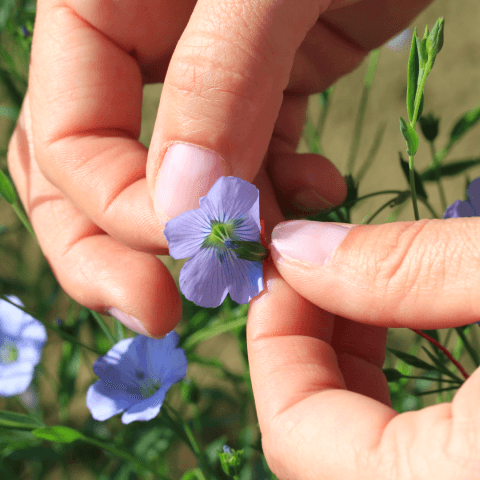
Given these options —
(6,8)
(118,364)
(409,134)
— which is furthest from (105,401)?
(6,8)

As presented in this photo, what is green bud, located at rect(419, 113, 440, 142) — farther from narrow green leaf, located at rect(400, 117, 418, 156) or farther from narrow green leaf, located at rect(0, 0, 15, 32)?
narrow green leaf, located at rect(0, 0, 15, 32)

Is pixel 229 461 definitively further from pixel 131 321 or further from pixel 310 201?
pixel 310 201

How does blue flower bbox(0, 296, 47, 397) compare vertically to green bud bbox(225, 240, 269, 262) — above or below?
below

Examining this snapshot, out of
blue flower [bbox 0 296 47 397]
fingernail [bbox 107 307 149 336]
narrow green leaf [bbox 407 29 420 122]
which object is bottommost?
blue flower [bbox 0 296 47 397]

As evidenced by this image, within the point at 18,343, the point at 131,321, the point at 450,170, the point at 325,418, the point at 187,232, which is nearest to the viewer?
the point at 325,418

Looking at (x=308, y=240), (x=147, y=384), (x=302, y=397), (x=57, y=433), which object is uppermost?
(x=308, y=240)

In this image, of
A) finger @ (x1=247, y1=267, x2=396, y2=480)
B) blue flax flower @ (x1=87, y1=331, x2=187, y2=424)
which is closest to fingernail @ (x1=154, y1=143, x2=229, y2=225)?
finger @ (x1=247, y1=267, x2=396, y2=480)

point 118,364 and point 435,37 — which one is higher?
point 435,37

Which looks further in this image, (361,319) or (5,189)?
(5,189)
